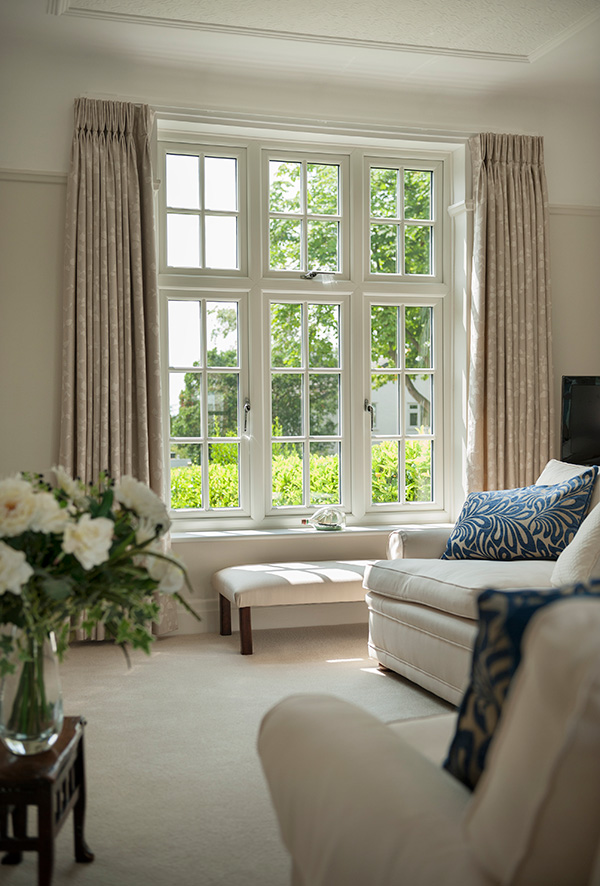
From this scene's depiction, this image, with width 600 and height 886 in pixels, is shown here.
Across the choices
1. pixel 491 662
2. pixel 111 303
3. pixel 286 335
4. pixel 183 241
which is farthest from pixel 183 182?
pixel 491 662

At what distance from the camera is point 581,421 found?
15.8ft

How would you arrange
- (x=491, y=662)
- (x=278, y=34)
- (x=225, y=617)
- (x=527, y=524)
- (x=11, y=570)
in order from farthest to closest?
(x=225, y=617), (x=278, y=34), (x=527, y=524), (x=11, y=570), (x=491, y=662)

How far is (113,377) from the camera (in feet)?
14.1

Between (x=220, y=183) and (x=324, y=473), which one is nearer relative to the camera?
(x=220, y=183)

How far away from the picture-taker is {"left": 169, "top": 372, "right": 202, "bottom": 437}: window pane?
4754 mm

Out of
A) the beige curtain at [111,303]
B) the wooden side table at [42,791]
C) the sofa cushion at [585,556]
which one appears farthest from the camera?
Result: the beige curtain at [111,303]

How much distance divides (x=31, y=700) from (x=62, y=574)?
0.32 metres

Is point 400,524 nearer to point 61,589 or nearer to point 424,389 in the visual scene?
point 424,389

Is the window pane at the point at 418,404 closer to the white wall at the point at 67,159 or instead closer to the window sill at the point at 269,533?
the window sill at the point at 269,533

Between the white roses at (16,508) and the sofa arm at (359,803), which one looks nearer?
the sofa arm at (359,803)

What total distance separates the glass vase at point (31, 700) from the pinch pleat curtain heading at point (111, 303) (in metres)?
2.56

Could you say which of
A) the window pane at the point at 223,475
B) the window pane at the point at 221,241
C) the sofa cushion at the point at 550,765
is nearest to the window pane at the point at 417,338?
the window pane at the point at 221,241

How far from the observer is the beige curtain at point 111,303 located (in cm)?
427

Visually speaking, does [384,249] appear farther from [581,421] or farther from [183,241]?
[581,421]
